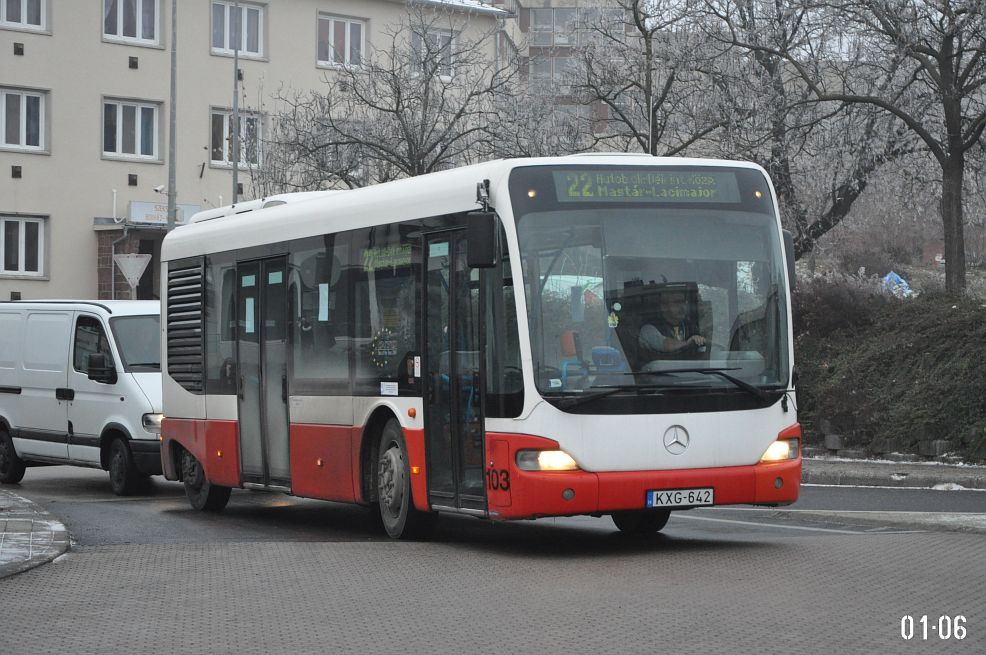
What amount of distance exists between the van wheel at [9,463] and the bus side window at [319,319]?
8.21 metres

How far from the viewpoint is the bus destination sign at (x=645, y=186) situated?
11.5 meters

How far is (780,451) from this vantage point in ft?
38.0

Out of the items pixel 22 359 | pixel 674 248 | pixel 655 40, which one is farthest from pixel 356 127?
pixel 674 248

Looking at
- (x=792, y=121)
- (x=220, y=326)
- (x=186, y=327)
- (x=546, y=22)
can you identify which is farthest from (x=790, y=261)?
(x=546, y=22)

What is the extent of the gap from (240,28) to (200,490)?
33.8 metres

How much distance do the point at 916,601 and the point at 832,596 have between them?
0.46 metres

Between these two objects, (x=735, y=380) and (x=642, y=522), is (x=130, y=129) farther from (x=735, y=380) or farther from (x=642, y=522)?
(x=735, y=380)

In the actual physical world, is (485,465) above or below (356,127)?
below

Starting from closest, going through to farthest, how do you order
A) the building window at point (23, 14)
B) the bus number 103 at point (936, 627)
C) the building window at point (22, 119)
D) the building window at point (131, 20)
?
1. the bus number 103 at point (936, 627)
2. the building window at point (23, 14)
3. the building window at point (22, 119)
4. the building window at point (131, 20)

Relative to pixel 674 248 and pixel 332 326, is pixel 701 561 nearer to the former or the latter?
pixel 674 248

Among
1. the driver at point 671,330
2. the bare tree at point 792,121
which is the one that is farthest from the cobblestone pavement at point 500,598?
the bare tree at point 792,121

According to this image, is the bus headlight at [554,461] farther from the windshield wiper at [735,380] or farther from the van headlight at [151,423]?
the van headlight at [151,423]

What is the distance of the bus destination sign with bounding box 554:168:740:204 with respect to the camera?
452 inches

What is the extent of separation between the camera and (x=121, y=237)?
4531 centimetres
